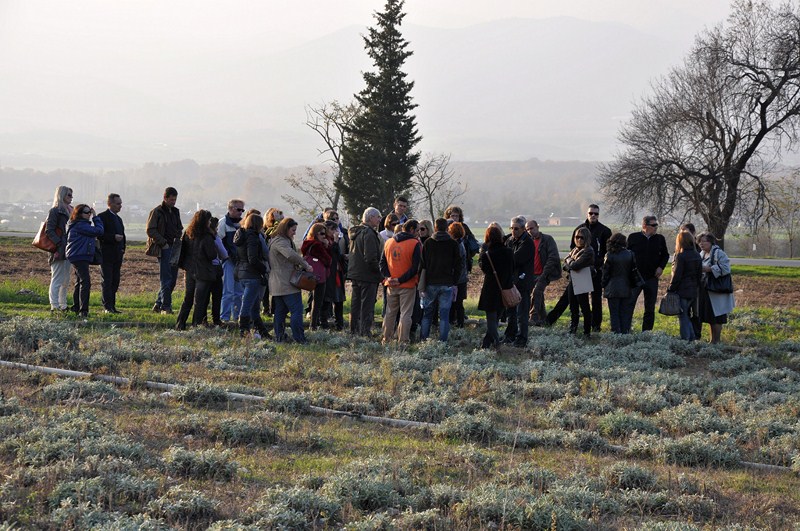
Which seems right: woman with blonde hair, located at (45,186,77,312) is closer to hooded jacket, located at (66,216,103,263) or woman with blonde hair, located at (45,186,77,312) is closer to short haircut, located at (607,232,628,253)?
hooded jacket, located at (66,216,103,263)

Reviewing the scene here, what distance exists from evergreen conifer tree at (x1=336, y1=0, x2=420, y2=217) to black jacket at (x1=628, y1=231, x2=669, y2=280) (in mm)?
41467

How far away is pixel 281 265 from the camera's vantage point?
44.1 feet

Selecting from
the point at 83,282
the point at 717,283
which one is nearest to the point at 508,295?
the point at 717,283

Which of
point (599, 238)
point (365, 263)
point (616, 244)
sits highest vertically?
point (599, 238)

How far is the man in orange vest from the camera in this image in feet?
44.9

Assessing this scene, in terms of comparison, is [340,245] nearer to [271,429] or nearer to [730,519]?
[271,429]

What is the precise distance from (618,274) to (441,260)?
134 inches

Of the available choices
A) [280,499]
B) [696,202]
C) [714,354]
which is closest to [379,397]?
[280,499]

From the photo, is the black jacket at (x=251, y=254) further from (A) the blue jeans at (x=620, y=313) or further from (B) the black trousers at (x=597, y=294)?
(A) the blue jeans at (x=620, y=313)

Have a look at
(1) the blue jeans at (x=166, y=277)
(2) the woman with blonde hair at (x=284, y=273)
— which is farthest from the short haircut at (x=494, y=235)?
(1) the blue jeans at (x=166, y=277)

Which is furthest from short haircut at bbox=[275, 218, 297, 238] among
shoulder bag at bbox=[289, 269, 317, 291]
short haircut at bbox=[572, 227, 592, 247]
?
short haircut at bbox=[572, 227, 592, 247]

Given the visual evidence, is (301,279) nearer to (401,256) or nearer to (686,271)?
(401,256)

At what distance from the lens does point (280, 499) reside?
6.07 meters

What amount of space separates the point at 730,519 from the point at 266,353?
288 inches
